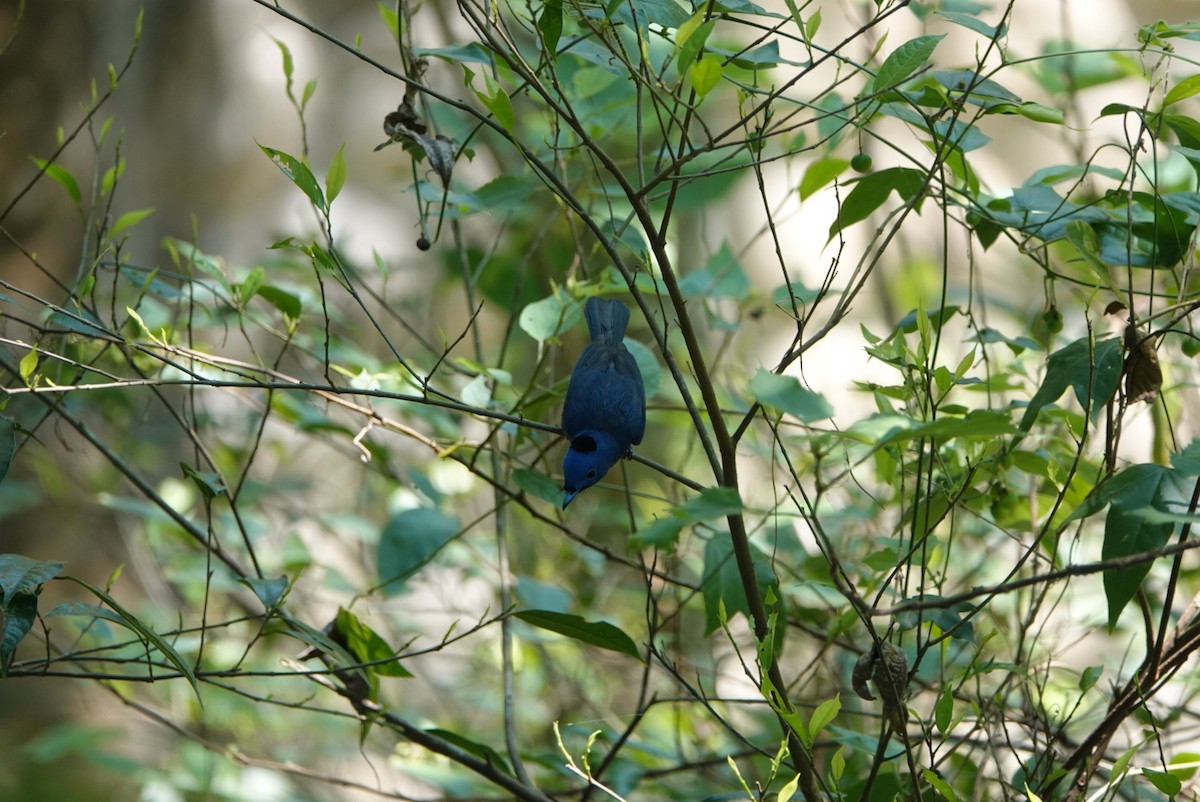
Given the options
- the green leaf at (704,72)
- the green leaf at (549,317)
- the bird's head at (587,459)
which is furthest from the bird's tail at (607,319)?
the green leaf at (704,72)

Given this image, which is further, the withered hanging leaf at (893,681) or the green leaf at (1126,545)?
the withered hanging leaf at (893,681)

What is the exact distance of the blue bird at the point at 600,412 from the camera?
2672mm

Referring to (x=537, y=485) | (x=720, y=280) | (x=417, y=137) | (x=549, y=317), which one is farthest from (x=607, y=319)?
(x=417, y=137)

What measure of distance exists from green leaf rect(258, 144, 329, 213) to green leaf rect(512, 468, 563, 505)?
72 cm

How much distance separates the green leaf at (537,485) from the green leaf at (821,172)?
0.77 m

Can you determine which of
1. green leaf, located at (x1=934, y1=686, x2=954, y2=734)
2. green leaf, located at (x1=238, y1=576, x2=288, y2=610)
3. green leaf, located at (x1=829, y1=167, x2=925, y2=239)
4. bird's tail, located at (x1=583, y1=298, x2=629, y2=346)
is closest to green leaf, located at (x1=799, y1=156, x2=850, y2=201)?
green leaf, located at (x1=829, y1=167, x2=925, y2=239)

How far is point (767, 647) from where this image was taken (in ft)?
4.52

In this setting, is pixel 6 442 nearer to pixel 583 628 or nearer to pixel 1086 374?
pixel 583 628

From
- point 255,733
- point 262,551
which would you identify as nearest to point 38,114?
point 262,551

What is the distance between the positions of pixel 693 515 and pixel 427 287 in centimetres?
515

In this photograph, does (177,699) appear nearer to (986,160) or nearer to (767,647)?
(767,647)

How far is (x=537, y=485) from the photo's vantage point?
2.07m

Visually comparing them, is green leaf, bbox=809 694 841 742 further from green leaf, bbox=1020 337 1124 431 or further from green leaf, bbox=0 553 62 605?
green leaf, bbox=0 553 62 605

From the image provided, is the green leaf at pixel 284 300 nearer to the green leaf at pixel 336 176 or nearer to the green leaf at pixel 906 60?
the green leaf at pixel 336 176
